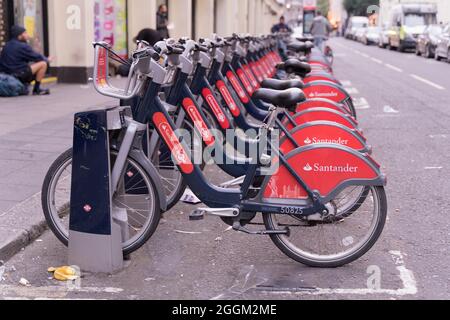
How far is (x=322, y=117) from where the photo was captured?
18.6ft

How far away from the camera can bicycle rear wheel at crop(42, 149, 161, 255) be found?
4.38 metres

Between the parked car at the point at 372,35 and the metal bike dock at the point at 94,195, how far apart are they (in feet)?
142

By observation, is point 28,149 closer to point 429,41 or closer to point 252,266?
point 252,266

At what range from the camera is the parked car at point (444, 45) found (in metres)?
27.1

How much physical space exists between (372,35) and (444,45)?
20.9 metres

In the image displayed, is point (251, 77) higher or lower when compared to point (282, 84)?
lower

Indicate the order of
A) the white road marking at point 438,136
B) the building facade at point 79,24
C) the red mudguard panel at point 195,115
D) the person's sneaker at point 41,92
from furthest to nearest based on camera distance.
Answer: the building facade at point 79,24, the person's sneaker at point 41,92, the white road marking at point 438,136, the red mudguard panel at point 195,115

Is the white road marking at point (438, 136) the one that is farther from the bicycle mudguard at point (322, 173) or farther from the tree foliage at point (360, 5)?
the tree foliage at point (360, 5)

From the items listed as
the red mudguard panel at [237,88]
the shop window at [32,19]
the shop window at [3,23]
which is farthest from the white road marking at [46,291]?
the shop window at [32,19]

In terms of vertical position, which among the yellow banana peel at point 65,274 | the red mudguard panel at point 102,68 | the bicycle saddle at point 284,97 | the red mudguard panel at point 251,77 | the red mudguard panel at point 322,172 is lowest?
the yellow banana peel at point 65,274

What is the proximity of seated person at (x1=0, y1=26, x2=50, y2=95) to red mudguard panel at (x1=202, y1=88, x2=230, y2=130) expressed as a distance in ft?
23.3

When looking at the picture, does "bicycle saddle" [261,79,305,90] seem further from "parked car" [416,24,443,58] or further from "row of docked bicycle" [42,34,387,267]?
"parked car" [416,24,443,58]

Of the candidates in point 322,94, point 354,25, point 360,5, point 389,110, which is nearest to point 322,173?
point 322,94

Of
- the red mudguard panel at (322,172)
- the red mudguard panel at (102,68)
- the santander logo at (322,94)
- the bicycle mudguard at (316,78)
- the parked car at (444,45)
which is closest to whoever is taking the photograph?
the red mudguard panel at (102,68)
